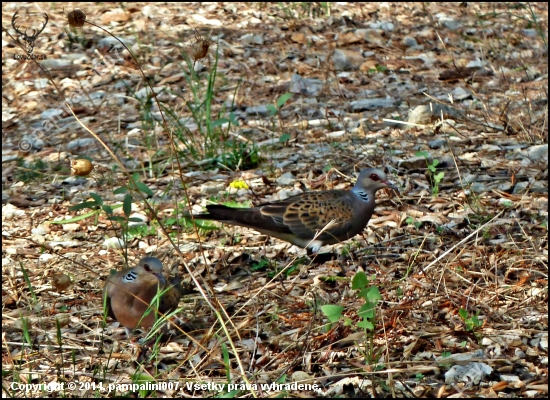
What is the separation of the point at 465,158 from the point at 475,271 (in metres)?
1.68

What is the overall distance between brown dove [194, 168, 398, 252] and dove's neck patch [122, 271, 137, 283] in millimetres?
802

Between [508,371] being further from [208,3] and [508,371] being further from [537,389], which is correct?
[208,3]

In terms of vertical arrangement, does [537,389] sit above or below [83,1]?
above

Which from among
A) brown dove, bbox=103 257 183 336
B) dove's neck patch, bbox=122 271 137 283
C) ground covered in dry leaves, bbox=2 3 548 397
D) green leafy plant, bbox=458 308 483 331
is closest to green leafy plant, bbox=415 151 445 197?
ground covered in dry leaves, bbox=2 3 548 397

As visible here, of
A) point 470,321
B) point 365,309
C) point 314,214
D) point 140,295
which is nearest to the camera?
point 365,309

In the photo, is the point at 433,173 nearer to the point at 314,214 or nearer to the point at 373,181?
the point at 373,181

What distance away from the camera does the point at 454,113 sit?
6.51m

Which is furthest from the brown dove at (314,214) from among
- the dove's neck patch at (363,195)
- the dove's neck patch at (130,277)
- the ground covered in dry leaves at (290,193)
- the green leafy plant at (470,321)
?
the green leafy plant at (470,321)

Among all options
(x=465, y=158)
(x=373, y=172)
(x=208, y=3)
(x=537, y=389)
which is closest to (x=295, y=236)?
(x=373, y=172)

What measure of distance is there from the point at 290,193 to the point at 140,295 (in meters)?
1.99

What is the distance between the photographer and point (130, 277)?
407cm

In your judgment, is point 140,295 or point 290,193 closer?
point 140,295

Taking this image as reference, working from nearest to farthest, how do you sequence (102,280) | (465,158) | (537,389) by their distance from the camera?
(537,389)
(102,280)
(465,158)

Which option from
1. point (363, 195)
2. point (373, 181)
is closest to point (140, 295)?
point (363, 195)
